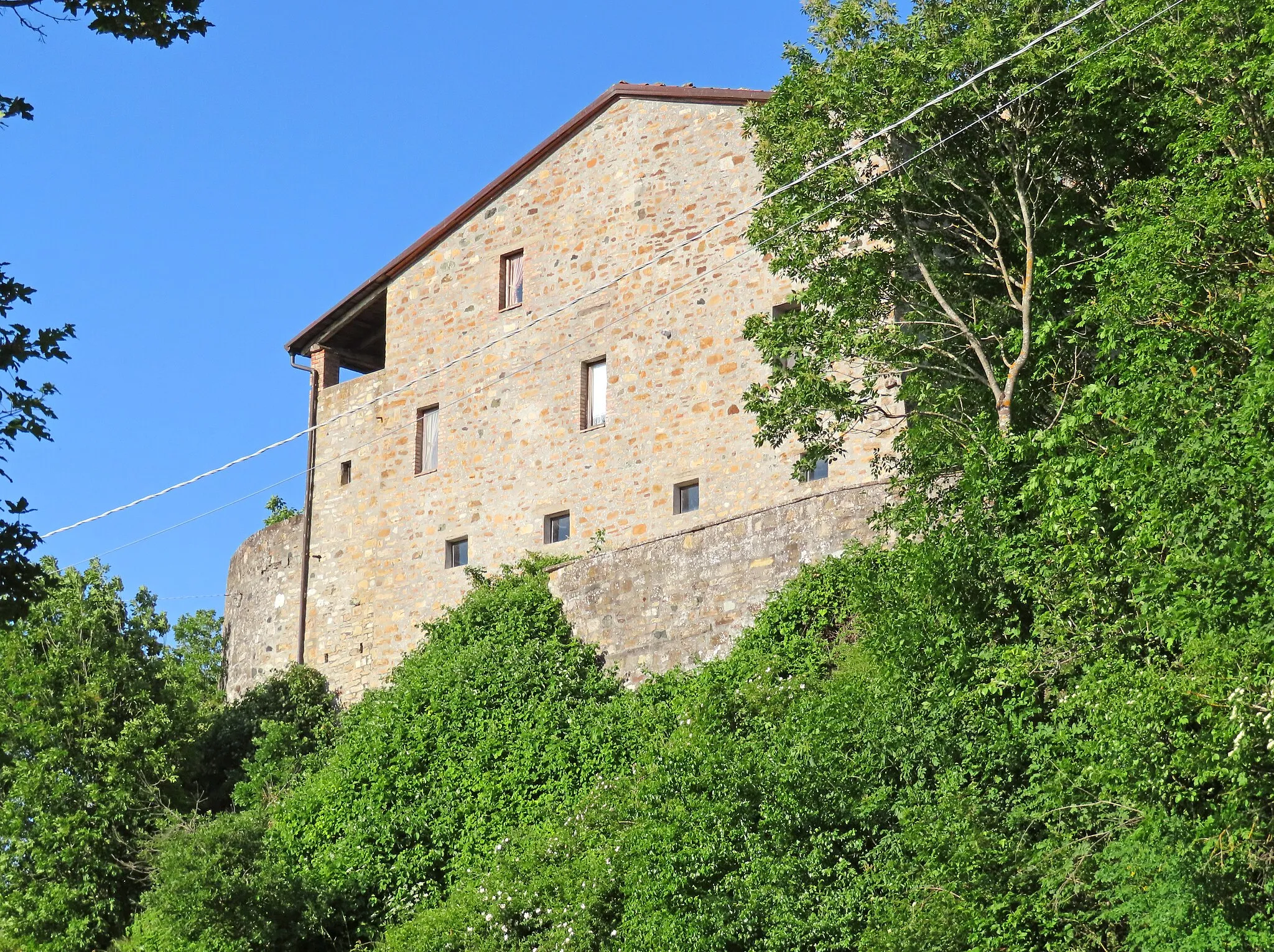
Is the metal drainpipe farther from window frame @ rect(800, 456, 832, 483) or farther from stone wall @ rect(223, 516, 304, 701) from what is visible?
window frame @ rect(800, 456, 832, 483)

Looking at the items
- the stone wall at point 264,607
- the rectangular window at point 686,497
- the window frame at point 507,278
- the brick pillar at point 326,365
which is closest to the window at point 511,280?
the window frame at point 507,278

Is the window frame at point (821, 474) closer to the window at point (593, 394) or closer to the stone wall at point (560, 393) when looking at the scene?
the stone wall at point (560, 393)

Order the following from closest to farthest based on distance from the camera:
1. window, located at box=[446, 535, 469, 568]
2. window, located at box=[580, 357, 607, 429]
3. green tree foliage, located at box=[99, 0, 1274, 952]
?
green tree foliage, located at box=[99, 0, 1274, 952] → window, located at box=[580, 357, 607, 429] → window, located at box=[446, 535, 469, 568]

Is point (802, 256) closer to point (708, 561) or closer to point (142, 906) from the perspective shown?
point (708, 561)

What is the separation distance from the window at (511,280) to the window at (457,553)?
3.71 metres

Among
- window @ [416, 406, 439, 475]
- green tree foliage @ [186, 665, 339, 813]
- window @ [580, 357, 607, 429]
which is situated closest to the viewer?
green tree foliage @ [186, 665, 339, 813]

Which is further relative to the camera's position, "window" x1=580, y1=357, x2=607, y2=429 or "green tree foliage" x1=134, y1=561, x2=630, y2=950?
"window" x1=580, y1=357, x2=607, y2=429

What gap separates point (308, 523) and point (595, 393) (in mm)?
6197

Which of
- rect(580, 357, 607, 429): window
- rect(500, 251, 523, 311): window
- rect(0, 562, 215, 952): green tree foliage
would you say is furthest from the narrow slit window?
rect(0, 562, 215, 952): green tree foliage

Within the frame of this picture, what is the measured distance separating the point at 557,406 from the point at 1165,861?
45.2ft

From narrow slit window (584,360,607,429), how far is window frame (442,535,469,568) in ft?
8.92

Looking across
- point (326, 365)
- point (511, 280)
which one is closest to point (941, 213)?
point (511, 280)

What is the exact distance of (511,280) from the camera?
26.3 metres

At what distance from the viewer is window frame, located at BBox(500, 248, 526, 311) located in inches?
1021
